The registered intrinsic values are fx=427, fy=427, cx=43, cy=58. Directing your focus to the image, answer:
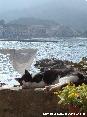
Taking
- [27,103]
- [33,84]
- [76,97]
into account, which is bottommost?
[33,84]

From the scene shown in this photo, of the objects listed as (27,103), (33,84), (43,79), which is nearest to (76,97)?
(27,103)

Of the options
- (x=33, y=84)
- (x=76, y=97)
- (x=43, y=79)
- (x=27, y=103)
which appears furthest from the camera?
(x=43, y=79)

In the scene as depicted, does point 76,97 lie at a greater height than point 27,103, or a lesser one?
greater

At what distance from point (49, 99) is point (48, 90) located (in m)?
0.27

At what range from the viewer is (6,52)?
12.6 metres

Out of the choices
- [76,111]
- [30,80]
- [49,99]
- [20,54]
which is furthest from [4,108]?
[20,54]

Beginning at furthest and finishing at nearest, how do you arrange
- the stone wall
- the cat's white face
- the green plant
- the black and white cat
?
1. the black and white cat
2. the cat's white face
3. the stone wall
4. the green plant

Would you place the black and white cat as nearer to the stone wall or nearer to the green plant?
the stone wall

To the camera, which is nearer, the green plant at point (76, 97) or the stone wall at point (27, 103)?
the green plant at point (76, 97)

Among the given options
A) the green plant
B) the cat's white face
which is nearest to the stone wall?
the cat's white face

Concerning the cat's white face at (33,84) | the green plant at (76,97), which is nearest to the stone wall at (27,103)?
the cat's white face at (33,84)

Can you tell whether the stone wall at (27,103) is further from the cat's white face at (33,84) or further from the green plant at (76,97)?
the green plant at (76,97)

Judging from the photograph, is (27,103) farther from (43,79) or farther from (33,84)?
(43,79)

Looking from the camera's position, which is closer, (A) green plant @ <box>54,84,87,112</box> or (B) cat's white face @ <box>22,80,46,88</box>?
(A) green plant @ <box>54,84,87,112</box>
